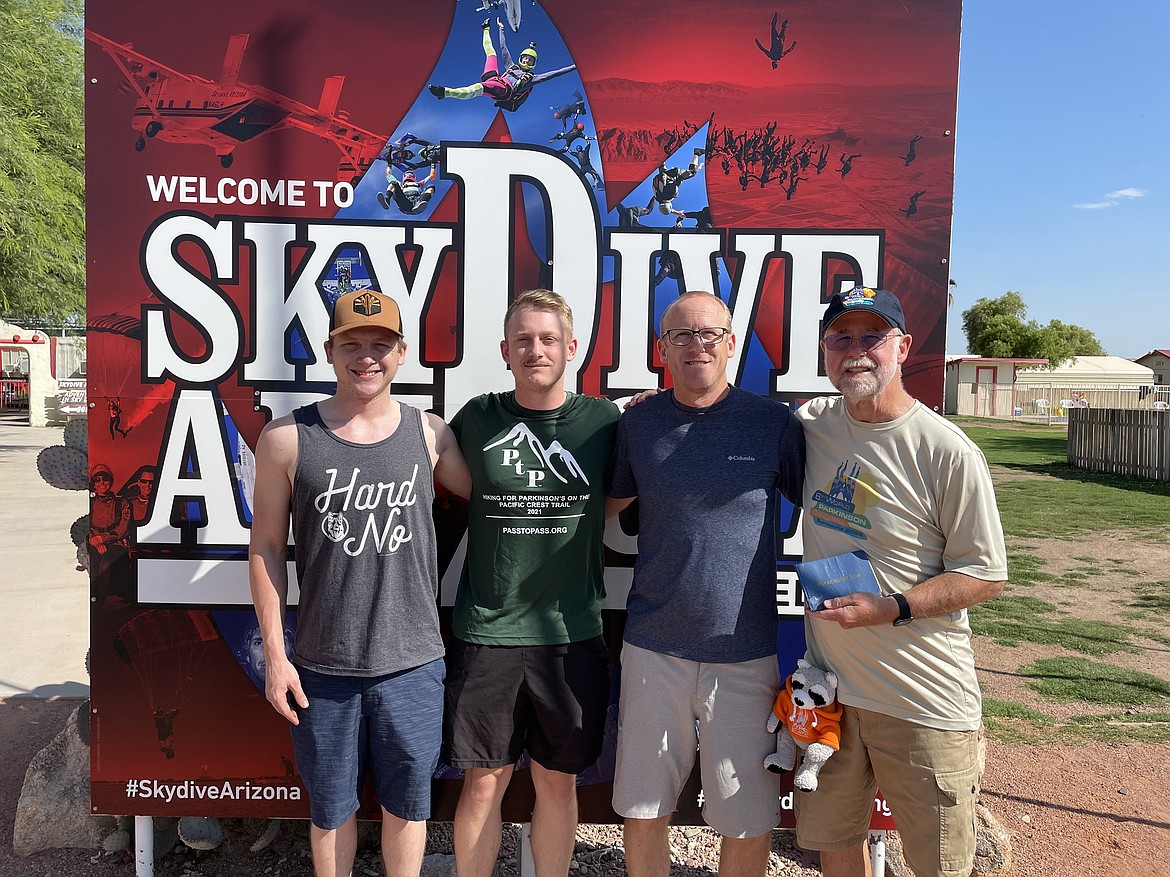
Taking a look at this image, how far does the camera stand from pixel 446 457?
2521 mm

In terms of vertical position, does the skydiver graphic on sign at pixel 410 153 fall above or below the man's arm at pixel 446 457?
above

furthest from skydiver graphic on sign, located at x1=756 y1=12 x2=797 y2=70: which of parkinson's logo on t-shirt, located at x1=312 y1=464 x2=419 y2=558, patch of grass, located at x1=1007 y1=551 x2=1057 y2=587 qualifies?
patch of grass, located at x1=1007 y1=551 x2=1057 y2=587

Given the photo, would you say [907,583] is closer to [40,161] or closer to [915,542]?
[915,542]

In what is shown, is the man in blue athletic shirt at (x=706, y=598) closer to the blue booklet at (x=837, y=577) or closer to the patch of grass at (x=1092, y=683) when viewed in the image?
the blue booklet at (x=837, y=577)

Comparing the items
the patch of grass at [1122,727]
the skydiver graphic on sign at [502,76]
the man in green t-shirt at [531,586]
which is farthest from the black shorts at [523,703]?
the patch of grass at [1122,727]

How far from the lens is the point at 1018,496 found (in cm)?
1293

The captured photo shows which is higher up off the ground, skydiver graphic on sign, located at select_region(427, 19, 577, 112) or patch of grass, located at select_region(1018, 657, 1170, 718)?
skydiver graphic on sign, located at select_region(427, 19, 577, 112)

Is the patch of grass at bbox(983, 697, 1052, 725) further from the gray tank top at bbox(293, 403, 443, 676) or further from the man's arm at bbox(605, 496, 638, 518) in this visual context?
the gray tank top at bbox(293, 403, 443, 676)

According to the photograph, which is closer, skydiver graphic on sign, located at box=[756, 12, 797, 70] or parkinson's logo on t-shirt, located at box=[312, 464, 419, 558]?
parkinson's logo on t-shirt, located at box=[312, 464, 419, 558]

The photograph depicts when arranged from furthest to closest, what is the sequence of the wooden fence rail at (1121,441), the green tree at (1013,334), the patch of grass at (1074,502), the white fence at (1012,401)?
the green tree at (1013,334)
the white fence at (1012,401)
the wooden fence rail at (1121,441)
the patch of grass at (1074,502)

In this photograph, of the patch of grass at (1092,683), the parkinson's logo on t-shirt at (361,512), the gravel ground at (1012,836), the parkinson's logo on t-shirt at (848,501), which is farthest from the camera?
the patch of grass at (1092,683)

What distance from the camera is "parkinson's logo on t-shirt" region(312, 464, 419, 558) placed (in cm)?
231

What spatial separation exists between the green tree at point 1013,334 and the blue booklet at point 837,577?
55.2 m

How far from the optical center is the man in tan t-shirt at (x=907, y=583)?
83.7 inches
